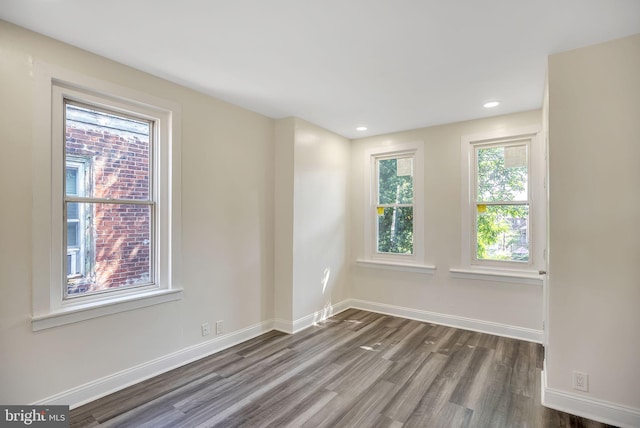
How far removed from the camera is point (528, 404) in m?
2.34

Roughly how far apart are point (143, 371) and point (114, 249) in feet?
3.34

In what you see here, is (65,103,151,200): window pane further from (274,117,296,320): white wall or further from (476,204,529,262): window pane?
(476,204,529,262): window pane

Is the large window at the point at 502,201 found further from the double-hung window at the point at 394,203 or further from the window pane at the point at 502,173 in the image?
the double-hung window at the point at 394,203

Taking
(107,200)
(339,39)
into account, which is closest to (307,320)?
(107,200)

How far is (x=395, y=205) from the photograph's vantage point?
4.52m

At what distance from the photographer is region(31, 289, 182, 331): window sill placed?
83.7 inches

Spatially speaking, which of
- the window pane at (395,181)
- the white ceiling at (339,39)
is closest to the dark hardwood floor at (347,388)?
the window pane at (395,181)

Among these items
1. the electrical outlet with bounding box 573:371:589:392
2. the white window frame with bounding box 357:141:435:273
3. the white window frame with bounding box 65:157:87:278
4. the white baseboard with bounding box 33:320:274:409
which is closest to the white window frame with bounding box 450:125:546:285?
the white window frame with bounding box 357:141:435:273

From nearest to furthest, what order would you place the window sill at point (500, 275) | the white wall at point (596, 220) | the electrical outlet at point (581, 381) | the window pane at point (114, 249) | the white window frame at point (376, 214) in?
the white wall at point (596, 220)
the electrical outlet at point (581, 381)
the window pane at point (114, 249)
the window sill at point (500, 275)
the white window frame at point (376, 214)

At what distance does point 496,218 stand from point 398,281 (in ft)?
4.79

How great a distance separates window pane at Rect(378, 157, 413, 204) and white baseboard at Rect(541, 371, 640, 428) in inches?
102
